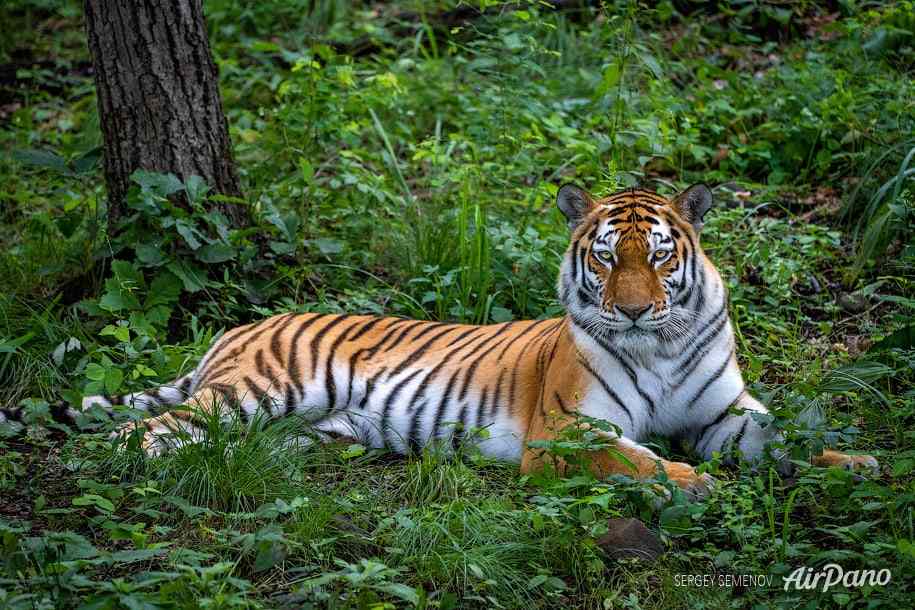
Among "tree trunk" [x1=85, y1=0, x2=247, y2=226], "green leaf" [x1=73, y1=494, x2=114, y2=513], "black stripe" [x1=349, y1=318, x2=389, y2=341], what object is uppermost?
"tree trunk" [x1=85, y1=0, x2=247, y2=226]

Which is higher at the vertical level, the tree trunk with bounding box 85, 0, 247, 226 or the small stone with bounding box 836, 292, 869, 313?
the tree trunk with bounding box 85, 0, 247, 226

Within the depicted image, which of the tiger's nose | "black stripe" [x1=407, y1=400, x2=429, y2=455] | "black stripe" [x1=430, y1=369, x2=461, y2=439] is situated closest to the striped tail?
"black stripe" [x1=407, y1=400, x2=429, y2=455]

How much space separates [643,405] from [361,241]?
2.42 metres

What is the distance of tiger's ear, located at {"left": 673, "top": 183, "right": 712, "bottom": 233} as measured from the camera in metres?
4.28

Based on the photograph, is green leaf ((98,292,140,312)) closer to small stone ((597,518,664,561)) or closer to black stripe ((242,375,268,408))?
black stripe ((242,375,268,408))

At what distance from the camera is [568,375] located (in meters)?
4.21

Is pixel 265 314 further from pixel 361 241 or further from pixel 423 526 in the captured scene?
pixel 423 526

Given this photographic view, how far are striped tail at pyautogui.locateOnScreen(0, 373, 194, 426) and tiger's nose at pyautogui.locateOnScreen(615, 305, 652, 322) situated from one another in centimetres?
193

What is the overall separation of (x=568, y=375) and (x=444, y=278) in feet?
4.72

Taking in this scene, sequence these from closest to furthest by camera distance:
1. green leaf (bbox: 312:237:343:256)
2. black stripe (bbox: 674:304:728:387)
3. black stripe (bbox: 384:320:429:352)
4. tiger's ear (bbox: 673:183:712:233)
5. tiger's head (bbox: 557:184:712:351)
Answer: tiger's head (bbox: 557:184:712:351) < black stripe (bbox: 674:304:728:387) < tiger's ear (bbox: 673:183:712:233) < black stripe (bbox: 384:320:429:352) < green leaf (bbox: 312:237:343:256)

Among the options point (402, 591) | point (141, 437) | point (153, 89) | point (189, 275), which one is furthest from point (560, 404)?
point (153, 89)

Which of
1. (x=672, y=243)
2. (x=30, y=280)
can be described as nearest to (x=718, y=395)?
(x=672, y=243)

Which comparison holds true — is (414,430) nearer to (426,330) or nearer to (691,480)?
(426,330)

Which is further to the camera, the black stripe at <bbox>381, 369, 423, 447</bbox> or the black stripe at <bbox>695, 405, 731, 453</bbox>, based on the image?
the black stripe at <bbox>381, 369, 423, 447</bbox>
